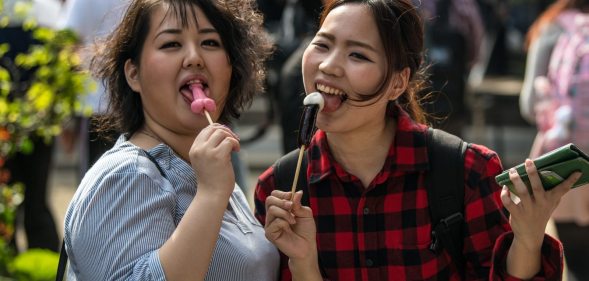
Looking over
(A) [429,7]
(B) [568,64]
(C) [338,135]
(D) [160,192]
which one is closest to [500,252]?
(C) [338,135]

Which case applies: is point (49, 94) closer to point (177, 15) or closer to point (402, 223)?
point (177, 15)

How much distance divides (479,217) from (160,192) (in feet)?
2.90

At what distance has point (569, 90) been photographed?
5246 millimetres

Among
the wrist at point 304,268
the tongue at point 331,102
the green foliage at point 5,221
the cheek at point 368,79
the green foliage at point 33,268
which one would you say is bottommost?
the green foliage at point 33,268

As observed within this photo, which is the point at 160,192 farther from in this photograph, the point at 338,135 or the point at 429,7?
the point at 429,7

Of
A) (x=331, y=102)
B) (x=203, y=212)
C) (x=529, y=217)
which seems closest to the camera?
(x=203, y=212)

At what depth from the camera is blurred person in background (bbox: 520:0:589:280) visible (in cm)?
519

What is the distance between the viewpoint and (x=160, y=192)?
271cm

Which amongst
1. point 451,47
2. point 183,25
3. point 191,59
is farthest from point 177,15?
point 451,47

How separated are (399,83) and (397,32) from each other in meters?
0.16

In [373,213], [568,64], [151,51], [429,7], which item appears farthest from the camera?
[429,7]

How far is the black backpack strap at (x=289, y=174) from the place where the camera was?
3154mm

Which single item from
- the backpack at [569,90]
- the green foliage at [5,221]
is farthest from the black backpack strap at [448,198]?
the backpack at [569,90]

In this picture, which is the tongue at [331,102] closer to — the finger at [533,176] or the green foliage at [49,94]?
the finger at [533,176]
